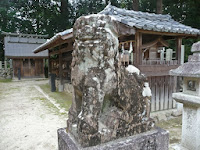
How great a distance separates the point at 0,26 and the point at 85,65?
1913cm

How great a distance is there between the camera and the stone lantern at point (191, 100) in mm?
2869

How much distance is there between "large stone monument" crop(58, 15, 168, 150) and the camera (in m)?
1.57

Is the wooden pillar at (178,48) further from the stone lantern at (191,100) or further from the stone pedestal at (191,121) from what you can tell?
the stone pedestal at (191,121)

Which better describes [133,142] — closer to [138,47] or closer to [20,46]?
[138,47]

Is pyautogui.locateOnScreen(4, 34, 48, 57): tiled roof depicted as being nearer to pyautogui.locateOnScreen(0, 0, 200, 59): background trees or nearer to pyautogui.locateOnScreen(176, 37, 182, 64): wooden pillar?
pyautogui.locateOnScreen(0, 0, 200, 59): background trees

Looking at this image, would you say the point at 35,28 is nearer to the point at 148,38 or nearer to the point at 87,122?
the point at 148,38

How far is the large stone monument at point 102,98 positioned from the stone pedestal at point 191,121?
1.47 metres

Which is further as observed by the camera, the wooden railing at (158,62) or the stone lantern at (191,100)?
the wooden railing at (158,62)

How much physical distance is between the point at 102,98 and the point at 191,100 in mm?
2192

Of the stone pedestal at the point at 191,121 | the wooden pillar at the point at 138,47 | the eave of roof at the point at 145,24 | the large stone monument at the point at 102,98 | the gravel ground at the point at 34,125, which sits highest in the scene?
the eave of roof at the point at 145,24

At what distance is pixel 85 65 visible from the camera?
5.36 ft

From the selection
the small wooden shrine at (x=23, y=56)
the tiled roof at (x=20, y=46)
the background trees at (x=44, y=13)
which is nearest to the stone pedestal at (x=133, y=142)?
the small wooden shrine at (x=23, y=56)

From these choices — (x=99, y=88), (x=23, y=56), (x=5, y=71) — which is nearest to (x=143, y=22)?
(x=99, y=88)

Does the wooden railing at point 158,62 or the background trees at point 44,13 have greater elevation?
the background trees at point 44,13
